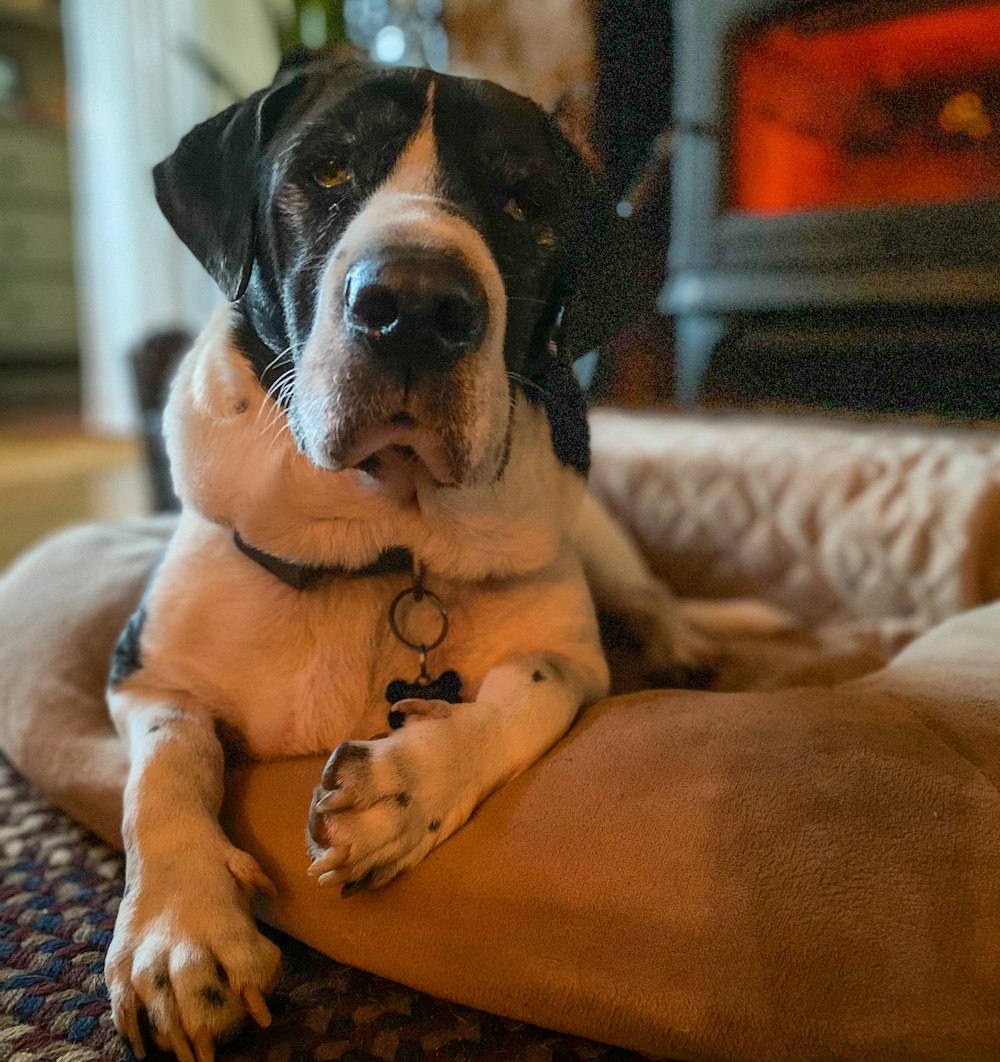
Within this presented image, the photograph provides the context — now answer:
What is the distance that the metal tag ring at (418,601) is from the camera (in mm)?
1139

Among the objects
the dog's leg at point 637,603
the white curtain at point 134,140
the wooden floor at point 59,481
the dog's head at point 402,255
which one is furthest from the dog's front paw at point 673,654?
the white curtain at point 134,140

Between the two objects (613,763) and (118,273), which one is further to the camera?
(118,273)

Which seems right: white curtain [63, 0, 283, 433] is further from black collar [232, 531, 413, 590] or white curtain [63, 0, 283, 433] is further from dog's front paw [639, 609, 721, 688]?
black collar [232, 531, 413, 590]

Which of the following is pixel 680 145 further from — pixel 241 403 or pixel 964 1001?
pixel 964 1001

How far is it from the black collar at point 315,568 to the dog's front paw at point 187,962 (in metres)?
0.34

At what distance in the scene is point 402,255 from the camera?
0.89m

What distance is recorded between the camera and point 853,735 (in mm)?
988

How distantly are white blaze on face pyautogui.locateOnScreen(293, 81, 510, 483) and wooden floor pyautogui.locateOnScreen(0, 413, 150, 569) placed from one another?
2.10 metres

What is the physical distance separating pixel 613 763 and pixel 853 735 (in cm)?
24

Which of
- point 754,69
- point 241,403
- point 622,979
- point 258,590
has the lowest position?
point 622,979

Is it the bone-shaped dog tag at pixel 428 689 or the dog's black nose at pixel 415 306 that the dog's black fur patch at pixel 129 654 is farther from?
the dog's black nose at pixel 415 306

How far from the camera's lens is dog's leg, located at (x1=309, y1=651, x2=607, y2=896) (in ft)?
2.77

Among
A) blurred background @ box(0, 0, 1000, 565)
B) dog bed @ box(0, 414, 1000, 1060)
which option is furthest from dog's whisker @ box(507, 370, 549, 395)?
blurred background @ box(0, 0, 1000, 565)

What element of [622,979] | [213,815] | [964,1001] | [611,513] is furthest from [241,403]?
[611,513]
